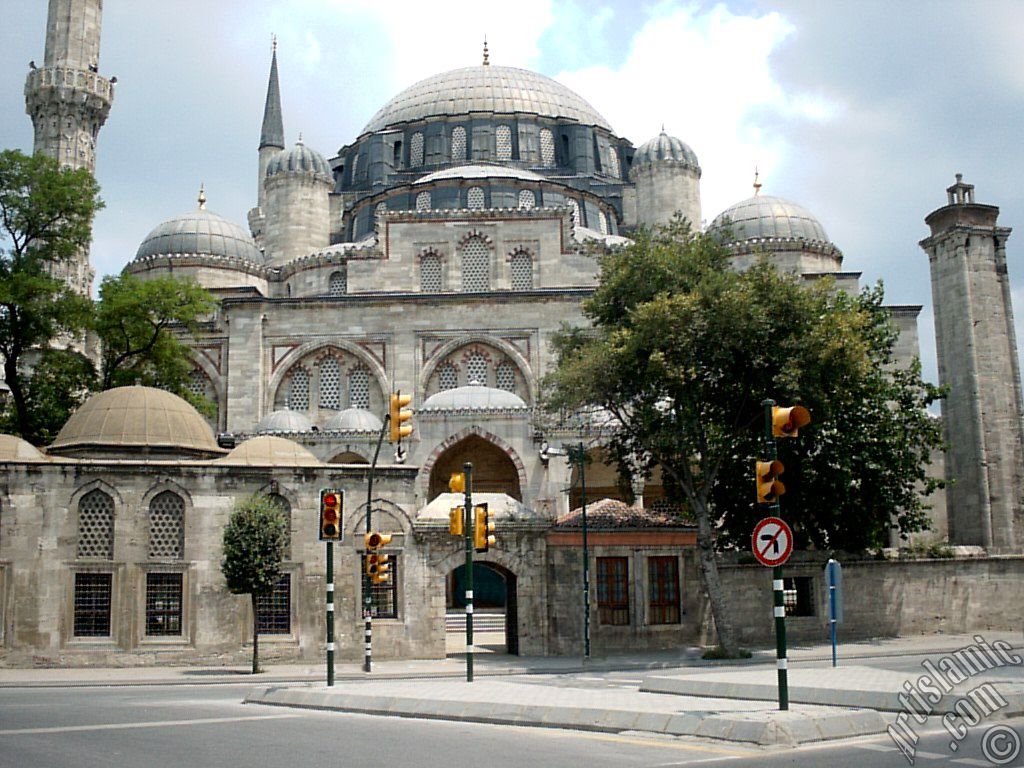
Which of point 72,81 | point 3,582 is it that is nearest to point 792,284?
point 3,582

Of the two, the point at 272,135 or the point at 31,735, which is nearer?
the point at 31,735

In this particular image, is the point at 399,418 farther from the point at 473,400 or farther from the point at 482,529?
the point at 473,400

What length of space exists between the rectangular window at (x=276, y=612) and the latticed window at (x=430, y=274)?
19.9 meters

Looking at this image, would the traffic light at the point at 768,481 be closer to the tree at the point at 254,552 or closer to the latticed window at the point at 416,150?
the tree at the point at 254,552

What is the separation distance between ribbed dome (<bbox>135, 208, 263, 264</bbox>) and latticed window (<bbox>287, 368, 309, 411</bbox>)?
874cm

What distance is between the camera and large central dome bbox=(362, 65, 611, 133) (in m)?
55.0

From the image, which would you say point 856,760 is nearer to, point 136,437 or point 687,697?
point 687,697

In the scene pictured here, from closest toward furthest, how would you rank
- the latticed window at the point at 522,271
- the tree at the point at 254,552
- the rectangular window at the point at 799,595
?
the tree at the point at 254,552, the rectangular window at the point at 799,595, the latticed window at the point at 522,271

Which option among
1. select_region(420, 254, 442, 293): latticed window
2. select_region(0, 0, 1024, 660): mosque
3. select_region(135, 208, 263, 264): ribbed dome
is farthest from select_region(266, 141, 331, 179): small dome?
select_region(420, 254, 442, 293): latticed window

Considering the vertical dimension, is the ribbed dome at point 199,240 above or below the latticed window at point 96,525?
above

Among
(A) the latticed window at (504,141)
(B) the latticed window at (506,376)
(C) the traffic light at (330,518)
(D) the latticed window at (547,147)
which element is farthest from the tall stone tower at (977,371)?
(C) the traffic light at (330,518)

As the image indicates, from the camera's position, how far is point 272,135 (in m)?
72.4

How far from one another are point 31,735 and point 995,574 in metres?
26.5

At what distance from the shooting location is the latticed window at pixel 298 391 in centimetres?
4169
